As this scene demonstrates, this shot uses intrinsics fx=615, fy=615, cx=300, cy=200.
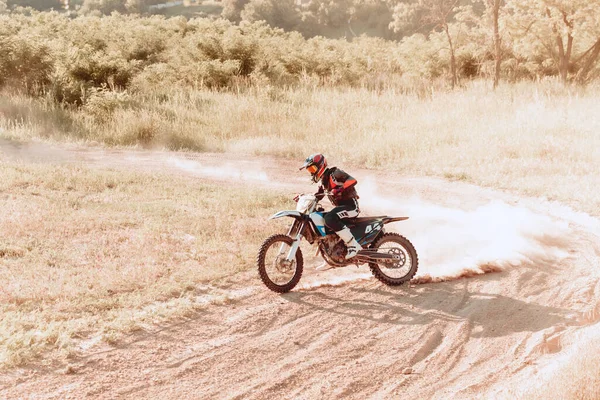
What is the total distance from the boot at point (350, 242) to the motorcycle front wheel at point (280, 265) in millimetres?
662

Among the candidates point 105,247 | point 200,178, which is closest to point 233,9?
point 200,178

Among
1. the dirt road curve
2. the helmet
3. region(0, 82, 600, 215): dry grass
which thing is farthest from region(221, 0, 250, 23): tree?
the helmet

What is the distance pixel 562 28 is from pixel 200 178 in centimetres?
1764

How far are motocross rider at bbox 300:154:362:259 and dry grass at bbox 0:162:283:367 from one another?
5.89 ft

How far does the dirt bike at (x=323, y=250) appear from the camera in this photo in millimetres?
8555

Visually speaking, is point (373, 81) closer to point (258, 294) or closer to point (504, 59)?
point (504, 59)

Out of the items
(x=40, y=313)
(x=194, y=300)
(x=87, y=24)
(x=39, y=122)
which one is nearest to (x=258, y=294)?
(x=194, y=300)

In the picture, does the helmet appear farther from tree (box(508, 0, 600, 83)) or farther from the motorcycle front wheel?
tree (box(508, 0, 600, 83))

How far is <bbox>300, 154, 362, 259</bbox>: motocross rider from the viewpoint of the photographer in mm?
8469

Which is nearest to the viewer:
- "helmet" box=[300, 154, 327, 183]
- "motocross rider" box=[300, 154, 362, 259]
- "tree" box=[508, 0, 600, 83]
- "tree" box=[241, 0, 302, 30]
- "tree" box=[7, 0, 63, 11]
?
"helmet" box=[300, 154, 327, 183]

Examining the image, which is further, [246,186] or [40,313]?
[246,186]

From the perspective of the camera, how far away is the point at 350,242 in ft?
28.7

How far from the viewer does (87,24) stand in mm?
35094

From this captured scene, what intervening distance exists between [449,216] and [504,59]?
21927mm
